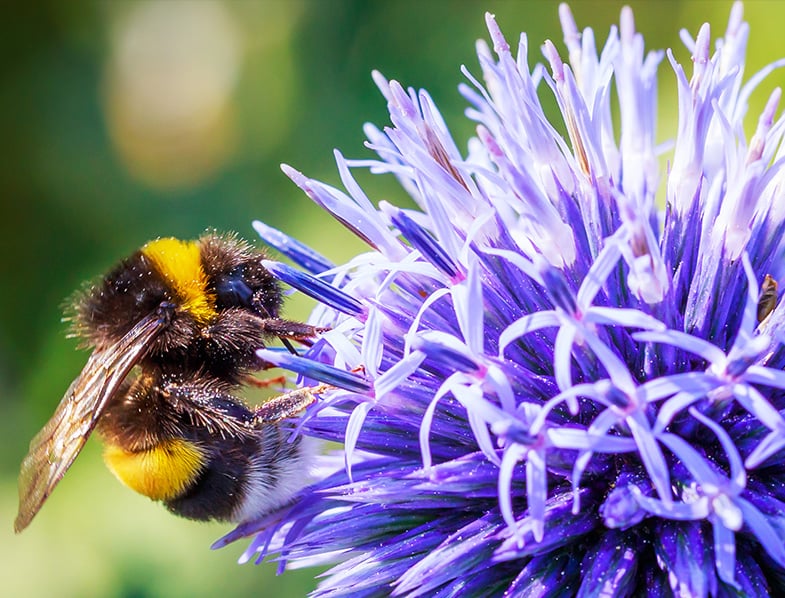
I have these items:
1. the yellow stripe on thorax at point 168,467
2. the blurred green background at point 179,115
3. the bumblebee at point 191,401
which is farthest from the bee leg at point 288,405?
the blurred green background at point 179,115

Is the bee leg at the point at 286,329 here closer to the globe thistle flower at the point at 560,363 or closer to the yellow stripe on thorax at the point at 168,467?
the globe thistle flower at the point at 560,363

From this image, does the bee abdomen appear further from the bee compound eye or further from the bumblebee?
the bee compound eye

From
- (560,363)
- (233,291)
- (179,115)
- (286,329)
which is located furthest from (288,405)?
(179,115)

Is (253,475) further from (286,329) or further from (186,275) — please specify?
(186,275)

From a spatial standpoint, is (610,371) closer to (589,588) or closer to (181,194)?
(589,588)

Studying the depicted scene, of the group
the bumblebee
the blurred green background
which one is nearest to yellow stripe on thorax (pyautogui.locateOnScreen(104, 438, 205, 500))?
the bumblebee

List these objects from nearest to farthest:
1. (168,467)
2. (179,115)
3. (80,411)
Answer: (80,411), (168,467), (179,115)

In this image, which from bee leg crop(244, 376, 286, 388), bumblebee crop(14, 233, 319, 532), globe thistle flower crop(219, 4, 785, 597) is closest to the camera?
globe thistle flower crop(219, 4, 785, 597)
